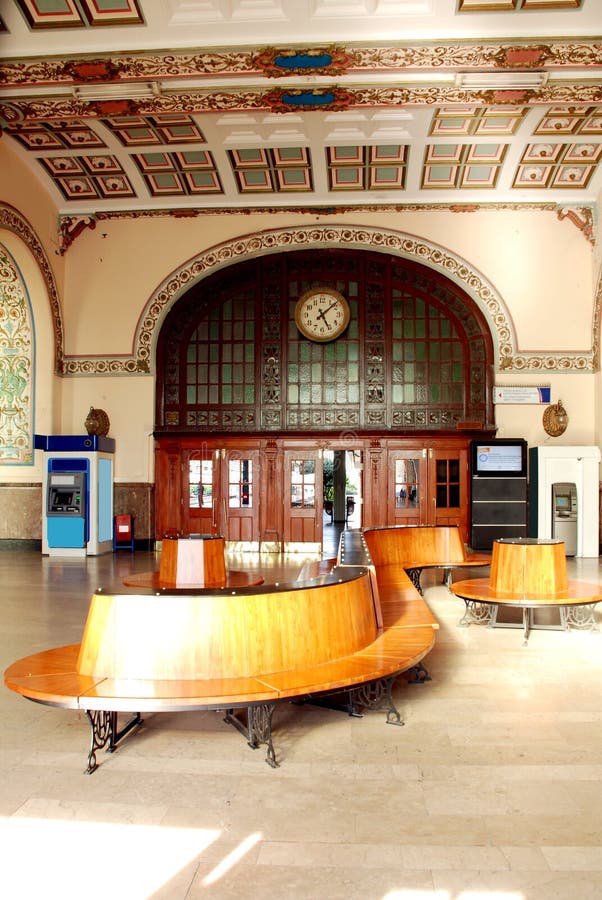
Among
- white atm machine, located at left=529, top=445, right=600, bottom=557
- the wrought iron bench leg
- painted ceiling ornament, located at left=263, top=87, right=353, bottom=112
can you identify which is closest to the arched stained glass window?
white atm machine, located at left=529, top=445, right=600, bottom=557

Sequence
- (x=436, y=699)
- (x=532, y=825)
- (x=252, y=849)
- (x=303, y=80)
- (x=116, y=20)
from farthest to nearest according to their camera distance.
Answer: (x=303, y=80) < (x=116, y=20) < (x=436, y=699) < (x=532, y=825) < (x=252, y=849)

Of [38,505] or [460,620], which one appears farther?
[38,505]

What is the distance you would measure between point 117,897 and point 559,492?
441 inches

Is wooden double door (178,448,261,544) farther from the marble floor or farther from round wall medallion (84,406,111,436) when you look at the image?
the marble floor

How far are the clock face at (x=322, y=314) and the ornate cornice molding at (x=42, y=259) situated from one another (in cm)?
440

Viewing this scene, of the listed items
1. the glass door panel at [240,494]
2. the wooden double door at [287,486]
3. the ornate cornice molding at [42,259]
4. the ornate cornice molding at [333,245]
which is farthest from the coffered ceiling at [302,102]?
the glass door panel at [240,494]

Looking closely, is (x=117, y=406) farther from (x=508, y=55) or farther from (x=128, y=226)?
(x=508, y=55)

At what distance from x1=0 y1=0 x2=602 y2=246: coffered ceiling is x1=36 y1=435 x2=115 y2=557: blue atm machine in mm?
4212

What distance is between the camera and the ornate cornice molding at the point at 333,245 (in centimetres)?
1290

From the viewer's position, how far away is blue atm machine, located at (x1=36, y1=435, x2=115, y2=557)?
40.4ft

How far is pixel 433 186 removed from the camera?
12.6 meters

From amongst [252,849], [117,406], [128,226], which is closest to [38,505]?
[117,406]

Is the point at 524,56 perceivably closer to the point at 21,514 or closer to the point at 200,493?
the point at 200,493

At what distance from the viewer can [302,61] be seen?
30.2 ft
